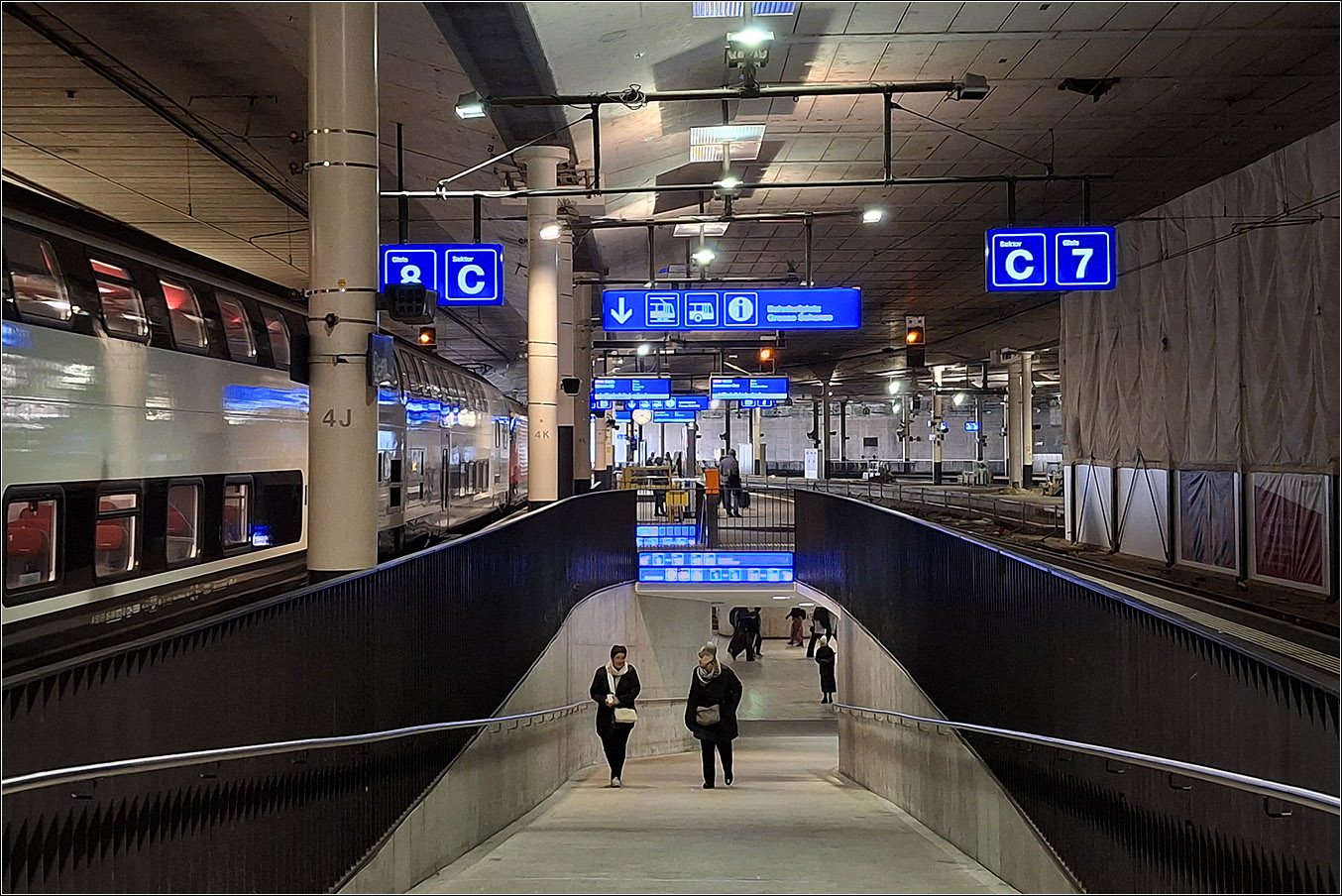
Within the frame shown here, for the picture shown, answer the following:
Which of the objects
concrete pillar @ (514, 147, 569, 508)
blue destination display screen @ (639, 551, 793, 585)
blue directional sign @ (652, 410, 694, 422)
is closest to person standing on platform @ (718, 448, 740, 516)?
blue destination display screen @ (639, 551, 793, 585)

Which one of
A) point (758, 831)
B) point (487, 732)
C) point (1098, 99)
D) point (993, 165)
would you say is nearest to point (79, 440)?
point (487, 732)

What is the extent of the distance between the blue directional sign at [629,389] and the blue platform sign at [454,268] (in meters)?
15.3

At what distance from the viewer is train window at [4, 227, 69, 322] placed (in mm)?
7016

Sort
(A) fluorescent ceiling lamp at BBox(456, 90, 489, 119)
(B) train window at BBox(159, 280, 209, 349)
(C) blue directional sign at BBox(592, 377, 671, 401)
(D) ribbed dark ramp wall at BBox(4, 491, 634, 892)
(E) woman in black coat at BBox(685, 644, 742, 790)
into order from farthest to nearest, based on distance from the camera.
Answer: (C) blue directional sign at BBox(592, 377, 671, 401) → (E) woman in black coat at BBox(685, 644, 742, 790) → (A) fluorescent ceiling lamp at BBox(456, 90, 489, 119) → (B) train window at BBox(159, 280, 209, 349) → (D) ribbed dark ramp wall at BBox(4, 491, 634, 892)

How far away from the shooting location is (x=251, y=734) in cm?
558

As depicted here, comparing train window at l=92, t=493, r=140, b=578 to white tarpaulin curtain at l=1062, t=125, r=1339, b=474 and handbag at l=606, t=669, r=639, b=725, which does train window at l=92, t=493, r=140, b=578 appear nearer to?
handbag at l=606, t=669, r=639, b=725

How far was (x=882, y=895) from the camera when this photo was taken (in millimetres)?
6383

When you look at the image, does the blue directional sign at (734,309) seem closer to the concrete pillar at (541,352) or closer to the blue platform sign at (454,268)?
the concrete pillar at (541,352)

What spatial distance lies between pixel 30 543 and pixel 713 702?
7.15 metres

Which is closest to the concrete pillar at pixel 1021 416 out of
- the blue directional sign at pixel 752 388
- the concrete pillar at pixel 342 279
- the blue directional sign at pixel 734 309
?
the blue directional sign at pixel 752 388

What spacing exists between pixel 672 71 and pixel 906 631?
745 centimetres

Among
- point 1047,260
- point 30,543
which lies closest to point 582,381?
point 1047,260

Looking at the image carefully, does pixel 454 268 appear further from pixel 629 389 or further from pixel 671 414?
pixel 671 414

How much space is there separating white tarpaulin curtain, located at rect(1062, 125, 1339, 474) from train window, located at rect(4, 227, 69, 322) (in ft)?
42.0
